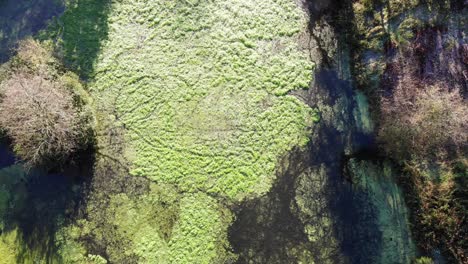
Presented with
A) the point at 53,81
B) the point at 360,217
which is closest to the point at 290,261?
the point at 360,217

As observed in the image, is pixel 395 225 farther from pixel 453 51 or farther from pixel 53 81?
pixel 53 81

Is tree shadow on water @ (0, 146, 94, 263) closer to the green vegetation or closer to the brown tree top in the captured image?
the green vegetation

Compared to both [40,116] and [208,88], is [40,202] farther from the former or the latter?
[208,88]

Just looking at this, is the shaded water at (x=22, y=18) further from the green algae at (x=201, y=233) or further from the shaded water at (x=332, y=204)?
the shaded water at (x=332, y=204)

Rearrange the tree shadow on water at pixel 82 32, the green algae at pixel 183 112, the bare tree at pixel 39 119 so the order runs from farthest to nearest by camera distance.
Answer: the tree shadow on water at pixel 82 32 → the green algae at pixel 183 112 → the bare tree at pixel 39 119

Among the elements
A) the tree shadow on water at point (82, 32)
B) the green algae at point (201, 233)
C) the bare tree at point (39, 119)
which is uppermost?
the tree shadow on water at point (82, 32)

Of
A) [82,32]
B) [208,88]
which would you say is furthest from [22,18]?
[208,88]

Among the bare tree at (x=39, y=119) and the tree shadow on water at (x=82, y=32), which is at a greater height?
the tree shadow on water at (x=82, y=32)

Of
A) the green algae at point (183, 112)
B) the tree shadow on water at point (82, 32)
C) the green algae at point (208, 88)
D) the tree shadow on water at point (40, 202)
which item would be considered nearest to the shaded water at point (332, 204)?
the green algae at point (183, 112)
